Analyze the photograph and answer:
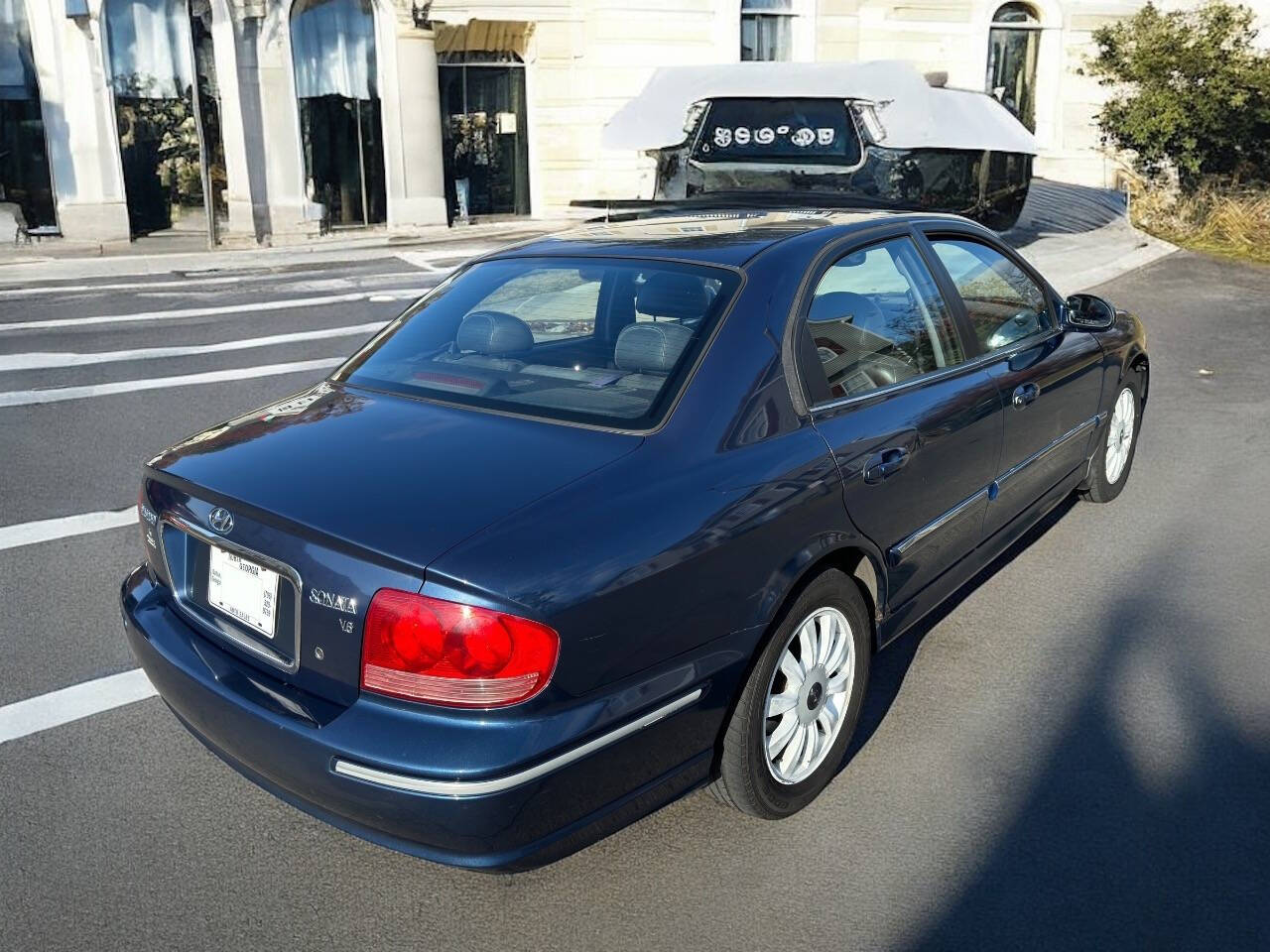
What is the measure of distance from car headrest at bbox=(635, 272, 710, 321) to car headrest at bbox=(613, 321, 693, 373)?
0.07 m

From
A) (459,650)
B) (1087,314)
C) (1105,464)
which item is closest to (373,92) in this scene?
(1105,464)

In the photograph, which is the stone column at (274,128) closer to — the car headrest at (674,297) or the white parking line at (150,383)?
the white parking line at (150,383)

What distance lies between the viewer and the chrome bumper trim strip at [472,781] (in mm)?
→ 2516

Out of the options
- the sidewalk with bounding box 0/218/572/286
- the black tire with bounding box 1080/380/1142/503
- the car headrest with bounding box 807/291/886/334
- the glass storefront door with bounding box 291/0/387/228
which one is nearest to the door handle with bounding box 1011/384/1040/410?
the car headrest with bounding box 807/291/886/334

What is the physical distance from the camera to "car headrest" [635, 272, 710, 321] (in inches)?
137

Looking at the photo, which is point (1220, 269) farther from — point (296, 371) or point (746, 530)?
point (746, 530)

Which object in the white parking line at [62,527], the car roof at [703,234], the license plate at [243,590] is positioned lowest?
the white parking line at [62,527]

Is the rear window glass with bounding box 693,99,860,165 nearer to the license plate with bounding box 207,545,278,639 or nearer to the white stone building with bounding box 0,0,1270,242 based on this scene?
the white stone building with bounding box 0,0,1270,242

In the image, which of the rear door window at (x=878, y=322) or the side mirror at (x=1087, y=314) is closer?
the rear door window at (x=878, y=322)

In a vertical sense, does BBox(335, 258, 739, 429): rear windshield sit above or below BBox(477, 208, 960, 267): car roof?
below

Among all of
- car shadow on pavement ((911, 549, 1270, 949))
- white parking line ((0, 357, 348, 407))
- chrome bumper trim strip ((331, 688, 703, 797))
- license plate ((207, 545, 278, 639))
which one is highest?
license plate ((207, 545, 278, 639))

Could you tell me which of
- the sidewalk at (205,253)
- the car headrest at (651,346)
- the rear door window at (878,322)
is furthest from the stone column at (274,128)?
the car headrest at (651,346)

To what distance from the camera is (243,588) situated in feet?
9.67

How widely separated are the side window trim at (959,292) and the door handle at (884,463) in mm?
806
